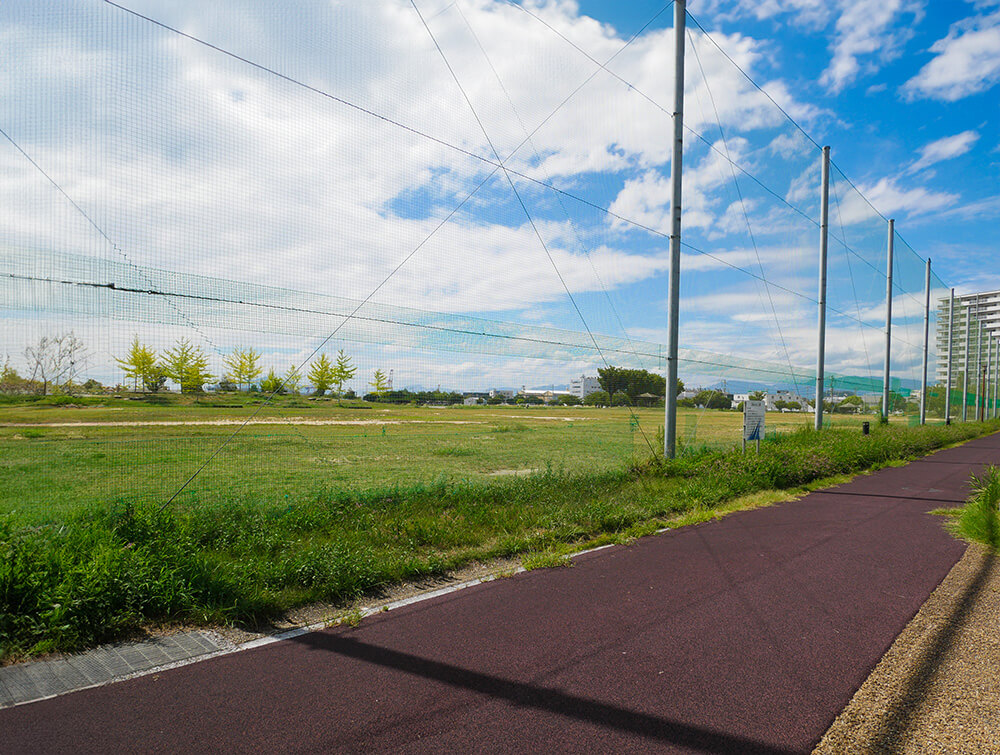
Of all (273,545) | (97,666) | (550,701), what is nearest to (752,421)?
(273,545)

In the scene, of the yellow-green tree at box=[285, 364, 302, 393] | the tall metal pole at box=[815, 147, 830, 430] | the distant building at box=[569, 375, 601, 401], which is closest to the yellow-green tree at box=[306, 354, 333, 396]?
the yellow-green tree at box=[285, 364, 302, 393]

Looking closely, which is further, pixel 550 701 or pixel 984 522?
pixel 984 522

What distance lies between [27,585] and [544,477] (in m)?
6.32

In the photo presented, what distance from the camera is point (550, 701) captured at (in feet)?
10.5

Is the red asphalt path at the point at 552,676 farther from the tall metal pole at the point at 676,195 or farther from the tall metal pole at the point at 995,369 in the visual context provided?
the tall metal pole at the point at 995,369

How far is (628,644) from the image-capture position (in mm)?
3961

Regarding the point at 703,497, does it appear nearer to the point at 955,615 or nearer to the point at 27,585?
the point at 955,615

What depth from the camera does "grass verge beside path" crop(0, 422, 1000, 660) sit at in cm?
398

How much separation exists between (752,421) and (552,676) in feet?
33.5

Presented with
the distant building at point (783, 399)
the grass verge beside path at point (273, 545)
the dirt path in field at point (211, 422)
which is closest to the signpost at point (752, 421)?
the grass verge beside path at point (273, 545)

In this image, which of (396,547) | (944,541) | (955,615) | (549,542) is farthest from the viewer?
(944,541)

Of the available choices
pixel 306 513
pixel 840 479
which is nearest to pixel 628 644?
pixel 306 513

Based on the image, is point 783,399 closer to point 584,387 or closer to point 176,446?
point 584,387

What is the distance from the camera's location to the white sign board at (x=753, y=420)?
483 inches
